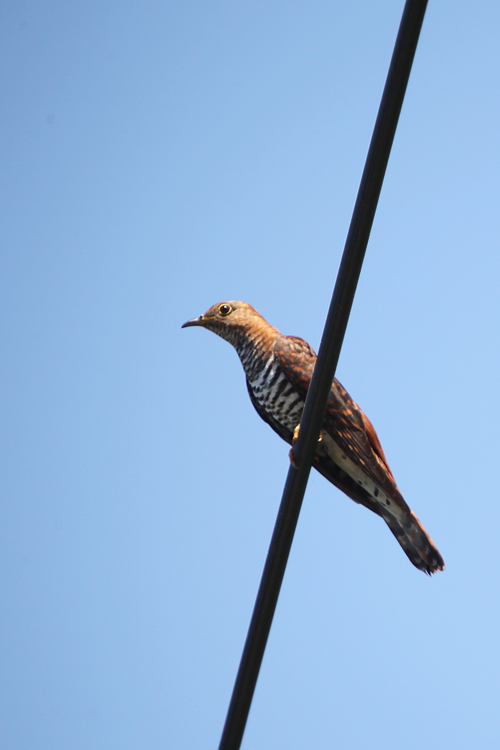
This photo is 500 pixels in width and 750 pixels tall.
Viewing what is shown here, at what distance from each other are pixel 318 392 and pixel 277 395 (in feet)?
7.00

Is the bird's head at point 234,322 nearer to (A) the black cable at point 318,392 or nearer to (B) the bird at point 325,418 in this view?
(B) the bird at point 325,418

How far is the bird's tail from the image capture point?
3.76 m

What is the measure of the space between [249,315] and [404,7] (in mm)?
3079

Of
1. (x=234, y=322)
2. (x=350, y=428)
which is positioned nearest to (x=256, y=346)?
(x=234, y=322)

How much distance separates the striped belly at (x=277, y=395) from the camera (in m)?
4.33

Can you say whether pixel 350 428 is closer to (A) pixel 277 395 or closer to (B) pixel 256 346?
(A) pixel 277 395

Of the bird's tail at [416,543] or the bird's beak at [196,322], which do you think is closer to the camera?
the bird's tail at [416,543]

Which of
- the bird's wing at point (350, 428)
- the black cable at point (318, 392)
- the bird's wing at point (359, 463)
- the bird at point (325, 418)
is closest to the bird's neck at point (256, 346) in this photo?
the bird at point (325, 418)

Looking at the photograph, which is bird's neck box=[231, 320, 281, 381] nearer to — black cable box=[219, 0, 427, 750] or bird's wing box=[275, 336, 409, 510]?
bird's wing box=[275, 336, 409, 510]

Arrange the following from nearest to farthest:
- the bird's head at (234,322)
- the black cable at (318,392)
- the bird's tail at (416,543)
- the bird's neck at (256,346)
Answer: the black cable at (318,392), the bird's tail at (416,543), the bird's neck at (256,346), the bird's head at (234,322)

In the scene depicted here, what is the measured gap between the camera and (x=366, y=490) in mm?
4090

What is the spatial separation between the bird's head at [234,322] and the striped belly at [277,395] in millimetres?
316

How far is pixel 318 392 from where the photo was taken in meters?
2.24

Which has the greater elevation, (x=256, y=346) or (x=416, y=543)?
(x=256, y=346)
